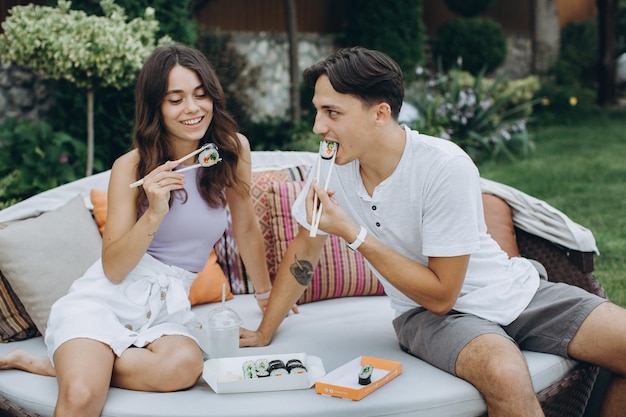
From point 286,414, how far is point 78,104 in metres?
4.41

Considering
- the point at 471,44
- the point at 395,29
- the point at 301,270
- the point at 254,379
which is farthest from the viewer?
the point at 471,44

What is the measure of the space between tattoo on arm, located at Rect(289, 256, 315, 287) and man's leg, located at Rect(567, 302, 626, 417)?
93 centimetres

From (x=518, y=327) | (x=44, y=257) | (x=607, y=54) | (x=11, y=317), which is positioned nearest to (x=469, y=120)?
(x=607, y=54)

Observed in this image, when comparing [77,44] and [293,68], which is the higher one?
[77,44]

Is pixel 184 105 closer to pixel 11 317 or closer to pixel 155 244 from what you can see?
pixel 155 244

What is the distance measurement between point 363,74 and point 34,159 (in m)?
3.74

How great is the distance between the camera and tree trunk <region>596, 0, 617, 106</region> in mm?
12414

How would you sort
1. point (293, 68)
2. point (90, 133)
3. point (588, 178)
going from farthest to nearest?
point (293, 68) → point (588, 178) → point (90, 133)

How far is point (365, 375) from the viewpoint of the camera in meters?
2.26

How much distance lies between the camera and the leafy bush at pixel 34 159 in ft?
17.3

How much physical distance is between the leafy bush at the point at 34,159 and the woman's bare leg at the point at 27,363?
2807 millimetres

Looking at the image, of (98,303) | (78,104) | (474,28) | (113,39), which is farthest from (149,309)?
(474,28)

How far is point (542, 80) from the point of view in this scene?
44.5 ft

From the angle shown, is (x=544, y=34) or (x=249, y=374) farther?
(x=544, y=34)
